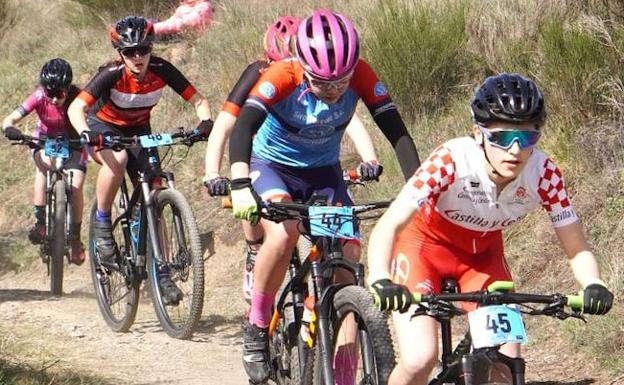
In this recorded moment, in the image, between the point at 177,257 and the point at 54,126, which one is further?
the point at 54,126

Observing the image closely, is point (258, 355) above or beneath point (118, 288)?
beneath

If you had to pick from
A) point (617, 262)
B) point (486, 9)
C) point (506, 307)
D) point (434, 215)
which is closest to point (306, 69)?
point (434, 215)

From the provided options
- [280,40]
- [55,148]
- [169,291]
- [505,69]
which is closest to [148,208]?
[169,291]

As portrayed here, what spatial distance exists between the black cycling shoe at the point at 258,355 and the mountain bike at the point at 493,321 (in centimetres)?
184

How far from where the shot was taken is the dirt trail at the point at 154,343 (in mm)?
6043

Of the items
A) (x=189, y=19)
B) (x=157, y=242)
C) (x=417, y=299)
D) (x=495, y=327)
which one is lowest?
(x=495, y=327)

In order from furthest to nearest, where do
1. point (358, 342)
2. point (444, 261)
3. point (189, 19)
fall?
point (189, 19), point (358, 342), point (444, 261)

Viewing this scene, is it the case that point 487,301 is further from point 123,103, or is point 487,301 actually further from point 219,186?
point 123,103

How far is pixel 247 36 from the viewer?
12.6 metres

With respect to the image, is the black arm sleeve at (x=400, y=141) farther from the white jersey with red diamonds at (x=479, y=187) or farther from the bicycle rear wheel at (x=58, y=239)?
the bicycle rear wheel at (x=58, y=239)

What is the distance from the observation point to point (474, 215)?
13.7 feet

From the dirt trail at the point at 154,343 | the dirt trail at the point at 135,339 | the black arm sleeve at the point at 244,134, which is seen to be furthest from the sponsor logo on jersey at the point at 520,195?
the dirt trail at the point at 135,339

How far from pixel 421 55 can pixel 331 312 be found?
5.46 m

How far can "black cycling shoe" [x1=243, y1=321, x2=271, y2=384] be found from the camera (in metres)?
5.34
